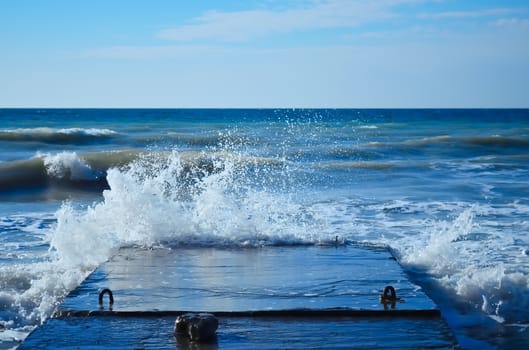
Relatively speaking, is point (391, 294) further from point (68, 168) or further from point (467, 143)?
point (467, 143)

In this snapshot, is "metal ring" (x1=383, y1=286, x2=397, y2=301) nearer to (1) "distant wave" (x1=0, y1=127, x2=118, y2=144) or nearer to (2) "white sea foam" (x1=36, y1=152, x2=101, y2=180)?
(2) "white sea foam" (x1=36, y1=152, x2=101, y2=180)

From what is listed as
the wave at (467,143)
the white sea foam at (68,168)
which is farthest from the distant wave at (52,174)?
the wave at (467,143)

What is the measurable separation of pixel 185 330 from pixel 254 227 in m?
4.51

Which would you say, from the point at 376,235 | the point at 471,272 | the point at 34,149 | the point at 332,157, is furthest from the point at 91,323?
the point at 34,149

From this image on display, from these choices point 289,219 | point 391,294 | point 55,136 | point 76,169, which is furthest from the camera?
point 55,136

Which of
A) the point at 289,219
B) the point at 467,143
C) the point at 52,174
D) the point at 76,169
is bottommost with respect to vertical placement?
the point at 52,174

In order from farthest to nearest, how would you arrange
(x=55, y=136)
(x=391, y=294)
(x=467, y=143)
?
(x=55, y=136)
(x=467, y=143)
(x=391, y=294)

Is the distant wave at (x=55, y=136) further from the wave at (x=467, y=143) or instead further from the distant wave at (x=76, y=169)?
the wave at (x=467, y=143)

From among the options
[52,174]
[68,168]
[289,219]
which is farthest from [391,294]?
[68,168]

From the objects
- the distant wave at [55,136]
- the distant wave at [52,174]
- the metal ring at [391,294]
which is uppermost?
the metal ring at [391,294]

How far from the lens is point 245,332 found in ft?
17.8

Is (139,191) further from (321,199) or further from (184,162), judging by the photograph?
(184,162)

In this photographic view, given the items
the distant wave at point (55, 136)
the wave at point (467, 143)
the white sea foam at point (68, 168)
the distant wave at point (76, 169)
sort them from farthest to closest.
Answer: the distant wave at point (55, 136)
the wave at point (467, 143)
the white sea foam at point (68, 168)
the distant wave at point (76, 169)

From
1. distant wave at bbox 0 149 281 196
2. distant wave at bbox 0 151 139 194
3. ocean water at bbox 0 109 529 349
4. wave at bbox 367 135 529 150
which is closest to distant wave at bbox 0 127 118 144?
distant wave at bbox 0 149 281 196
